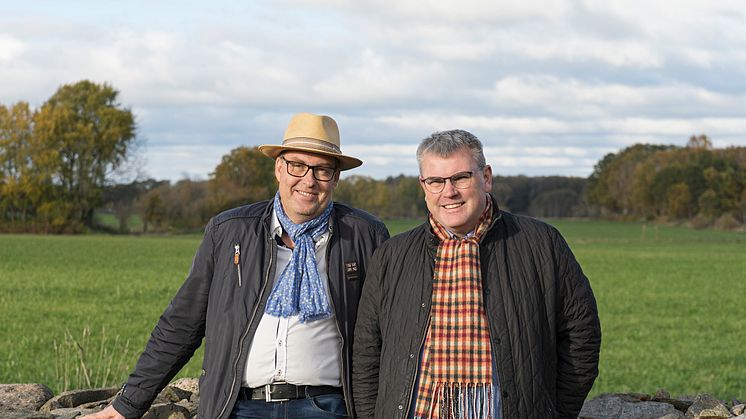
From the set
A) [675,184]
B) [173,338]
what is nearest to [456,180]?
[173,338]

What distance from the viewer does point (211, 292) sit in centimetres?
466

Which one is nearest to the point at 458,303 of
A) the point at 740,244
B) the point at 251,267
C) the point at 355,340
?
the point at 355,340

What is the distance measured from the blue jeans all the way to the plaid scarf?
504 mm

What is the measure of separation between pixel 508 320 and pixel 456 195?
54 centimetres

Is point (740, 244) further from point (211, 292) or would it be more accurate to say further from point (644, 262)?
point (211, 292)

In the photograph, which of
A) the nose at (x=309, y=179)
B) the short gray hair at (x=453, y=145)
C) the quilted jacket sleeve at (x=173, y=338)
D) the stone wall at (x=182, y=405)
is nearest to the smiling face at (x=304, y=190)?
the nose at (x=309, y=179)

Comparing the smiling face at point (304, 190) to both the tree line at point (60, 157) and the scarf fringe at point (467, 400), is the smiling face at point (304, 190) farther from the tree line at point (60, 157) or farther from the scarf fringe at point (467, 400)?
the tree line at point (60, 157)

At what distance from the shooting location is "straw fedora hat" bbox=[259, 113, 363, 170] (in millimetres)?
4629

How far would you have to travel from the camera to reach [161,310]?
23.1m

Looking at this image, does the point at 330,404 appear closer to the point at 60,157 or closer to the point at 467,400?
the point at 467,400

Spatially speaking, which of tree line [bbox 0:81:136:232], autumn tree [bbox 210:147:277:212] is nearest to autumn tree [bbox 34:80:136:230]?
tree line [bbox 0:81:136:232]

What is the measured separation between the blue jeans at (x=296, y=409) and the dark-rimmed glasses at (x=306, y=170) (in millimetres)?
982

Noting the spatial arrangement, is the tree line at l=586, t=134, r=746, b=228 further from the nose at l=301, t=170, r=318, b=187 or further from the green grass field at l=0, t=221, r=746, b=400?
the nose at l=301, t=170, r=318, b=187

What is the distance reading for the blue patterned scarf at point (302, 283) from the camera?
4438 mm
